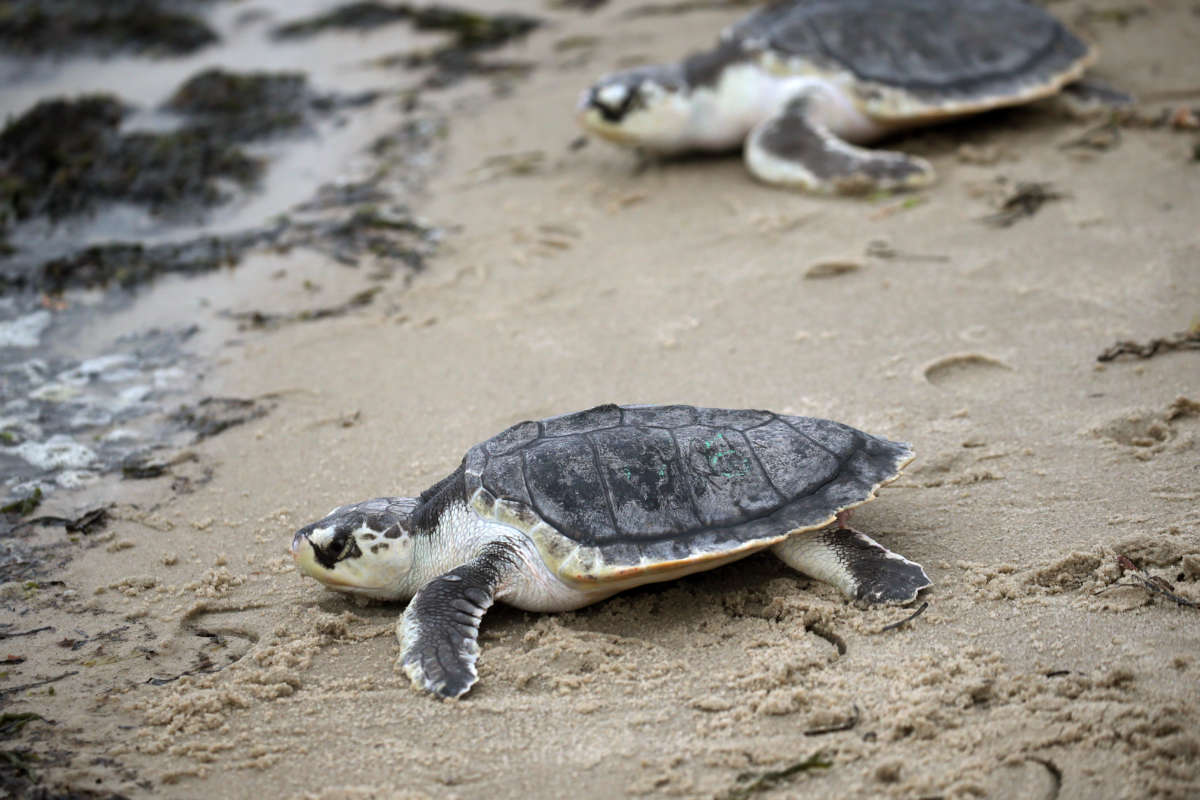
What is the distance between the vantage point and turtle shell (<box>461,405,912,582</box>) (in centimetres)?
229

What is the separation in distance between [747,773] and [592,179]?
3867 millimetres

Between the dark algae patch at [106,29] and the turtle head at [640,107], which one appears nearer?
the turtle head at [640,107]

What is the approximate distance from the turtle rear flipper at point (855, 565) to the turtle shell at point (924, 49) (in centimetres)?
323

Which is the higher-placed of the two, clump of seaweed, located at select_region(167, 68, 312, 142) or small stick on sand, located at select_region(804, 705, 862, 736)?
clump of seaweed, located at select_region(167, 68, 312, 142)

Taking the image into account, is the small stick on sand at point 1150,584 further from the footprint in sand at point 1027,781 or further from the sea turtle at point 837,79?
the sea turtle at point 837,79

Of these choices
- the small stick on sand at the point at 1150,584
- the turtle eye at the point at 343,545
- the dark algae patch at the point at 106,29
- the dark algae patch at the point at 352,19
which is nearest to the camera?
the small stick on sand at the point at 1150,584

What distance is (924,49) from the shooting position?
5.17 meters

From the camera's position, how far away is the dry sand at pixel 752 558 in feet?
6.26

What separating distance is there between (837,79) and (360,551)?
3699 millimetres

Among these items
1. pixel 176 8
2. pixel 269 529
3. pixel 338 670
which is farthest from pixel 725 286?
pixel 176 8

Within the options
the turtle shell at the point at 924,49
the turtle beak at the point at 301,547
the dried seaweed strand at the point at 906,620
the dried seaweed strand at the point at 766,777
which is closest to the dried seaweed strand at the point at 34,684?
the turtle beak at the point at 301,547

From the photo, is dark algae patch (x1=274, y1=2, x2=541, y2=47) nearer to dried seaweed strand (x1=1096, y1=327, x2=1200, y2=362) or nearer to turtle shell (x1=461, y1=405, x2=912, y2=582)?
dried seaweed strand (x1=1096, y1=327, x2=1200, y2=362)

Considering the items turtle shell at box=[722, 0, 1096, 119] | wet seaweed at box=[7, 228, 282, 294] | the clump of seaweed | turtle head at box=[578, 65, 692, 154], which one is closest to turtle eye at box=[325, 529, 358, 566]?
wet seaweed at box=[7, 228, 282, 294]

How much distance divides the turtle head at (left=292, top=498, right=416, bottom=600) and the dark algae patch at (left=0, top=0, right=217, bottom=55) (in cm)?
689
